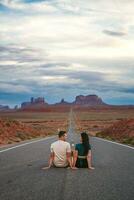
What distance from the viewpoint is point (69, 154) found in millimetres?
15242

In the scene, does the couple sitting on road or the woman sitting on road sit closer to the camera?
the couple sitting on road

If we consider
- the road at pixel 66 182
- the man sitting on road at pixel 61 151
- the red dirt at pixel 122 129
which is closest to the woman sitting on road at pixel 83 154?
the man sitting on road at pixel 61 151

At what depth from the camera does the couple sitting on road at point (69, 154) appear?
50.3 ft

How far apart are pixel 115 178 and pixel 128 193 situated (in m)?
2.51

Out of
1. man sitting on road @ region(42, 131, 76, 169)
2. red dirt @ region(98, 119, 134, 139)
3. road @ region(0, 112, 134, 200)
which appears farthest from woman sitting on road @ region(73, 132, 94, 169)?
red dirt @ region(98, 119, 134, 139)

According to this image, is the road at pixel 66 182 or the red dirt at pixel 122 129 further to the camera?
the red dirt at pixel 122 129

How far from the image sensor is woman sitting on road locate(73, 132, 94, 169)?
1544 cm

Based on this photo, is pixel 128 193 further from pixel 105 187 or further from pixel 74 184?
pixel 74 184

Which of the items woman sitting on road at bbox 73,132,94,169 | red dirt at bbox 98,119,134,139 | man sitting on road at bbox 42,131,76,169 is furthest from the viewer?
red dirt at bbox 98,119,134,139

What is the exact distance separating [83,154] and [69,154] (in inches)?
24.2

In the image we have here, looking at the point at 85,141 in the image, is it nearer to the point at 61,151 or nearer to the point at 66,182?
the point at 61,151

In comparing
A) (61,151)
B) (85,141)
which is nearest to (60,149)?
(61,151)

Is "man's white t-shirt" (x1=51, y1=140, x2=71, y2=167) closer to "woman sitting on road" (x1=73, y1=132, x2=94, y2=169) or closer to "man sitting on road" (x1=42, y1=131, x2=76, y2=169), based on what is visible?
"man sitting on road" (x1=42, y1=131, x2=76, y2=169)

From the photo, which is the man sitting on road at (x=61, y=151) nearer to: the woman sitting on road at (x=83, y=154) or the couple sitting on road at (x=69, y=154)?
the couple sitting on road at (x=69, y=154)
